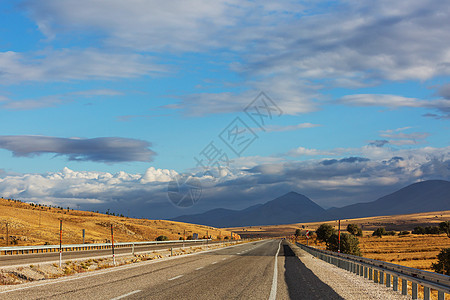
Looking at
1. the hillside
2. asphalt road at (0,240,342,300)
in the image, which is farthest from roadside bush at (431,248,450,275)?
the hillside

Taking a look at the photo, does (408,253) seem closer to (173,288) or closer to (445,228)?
(173,288)

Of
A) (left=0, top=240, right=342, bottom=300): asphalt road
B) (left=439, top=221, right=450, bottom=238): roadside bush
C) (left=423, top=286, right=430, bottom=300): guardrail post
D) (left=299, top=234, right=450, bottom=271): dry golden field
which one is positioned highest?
(left=423, top=286, right=430, bottom=300): guardrail post

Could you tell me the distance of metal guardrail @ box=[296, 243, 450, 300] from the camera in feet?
39.4

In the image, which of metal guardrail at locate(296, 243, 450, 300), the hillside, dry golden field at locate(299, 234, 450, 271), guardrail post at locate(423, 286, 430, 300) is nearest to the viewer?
metal guardrail at locate(296, 243, 450, 300)

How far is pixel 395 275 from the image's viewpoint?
16.1 m

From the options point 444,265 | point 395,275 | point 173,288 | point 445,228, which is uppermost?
point 395,275

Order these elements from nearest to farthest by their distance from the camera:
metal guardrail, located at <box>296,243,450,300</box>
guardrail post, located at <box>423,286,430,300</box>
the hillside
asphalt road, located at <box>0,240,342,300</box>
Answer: metal guardrail, located at <box>296,243,450,300</box> → guardrail post, located at <box>423,286,430,300</box> → asphalt road, located at <box>0,240,342,300</box> → the hillside

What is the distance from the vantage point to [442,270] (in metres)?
41.4

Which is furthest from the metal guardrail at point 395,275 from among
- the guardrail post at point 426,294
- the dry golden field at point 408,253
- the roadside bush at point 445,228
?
the roadside bush at point 445,228

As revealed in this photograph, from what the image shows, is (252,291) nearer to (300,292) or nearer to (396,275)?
(300,292)

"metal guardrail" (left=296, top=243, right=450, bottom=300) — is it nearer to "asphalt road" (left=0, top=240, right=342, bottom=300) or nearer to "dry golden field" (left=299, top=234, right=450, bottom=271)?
"asphalt road" (left=0, top=240, right=342, bottom=300)

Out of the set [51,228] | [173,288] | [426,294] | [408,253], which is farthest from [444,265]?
[51,228]

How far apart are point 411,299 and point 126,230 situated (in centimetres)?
11129

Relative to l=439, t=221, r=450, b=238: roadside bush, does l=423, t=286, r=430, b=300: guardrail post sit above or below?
above
